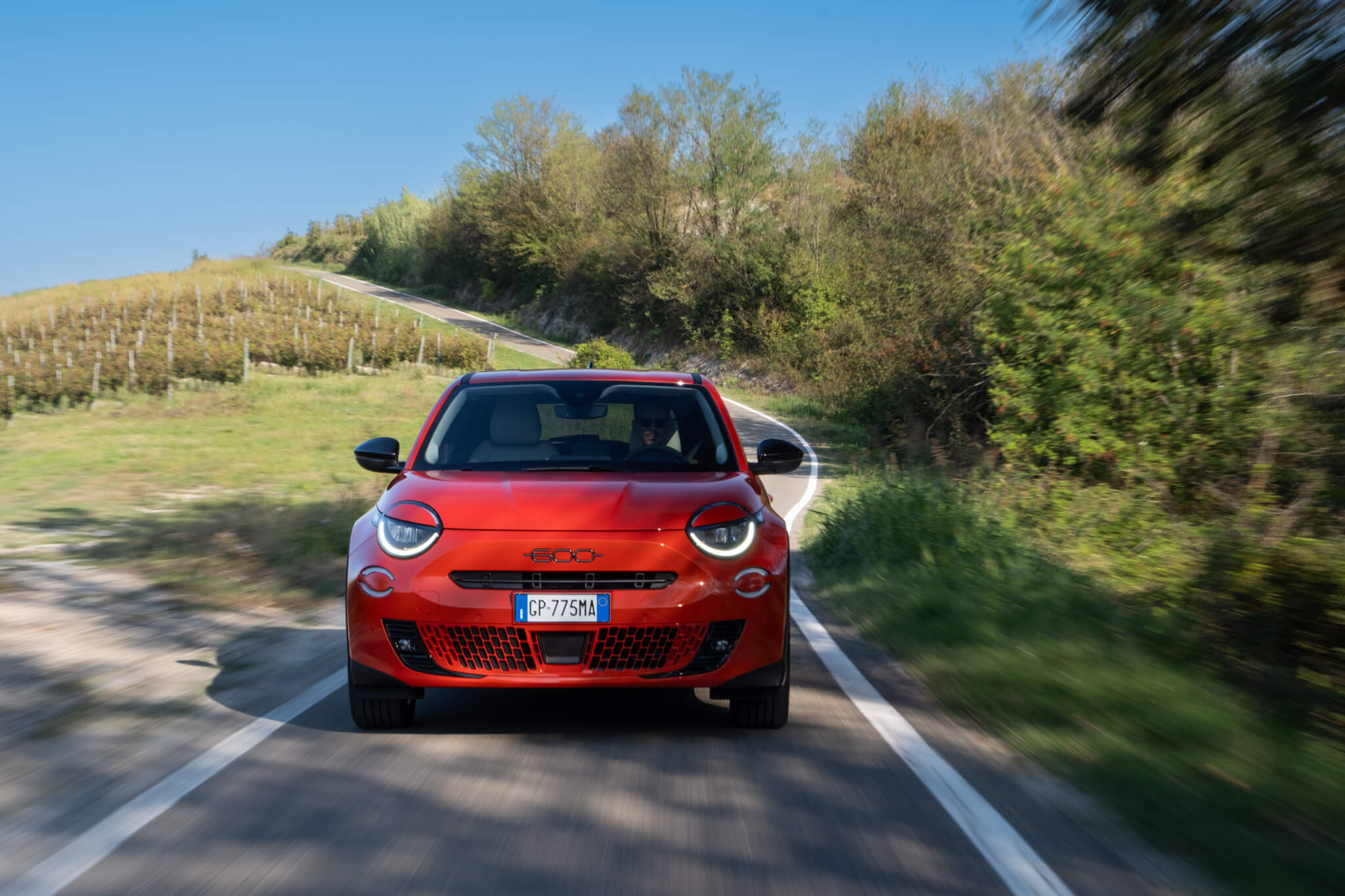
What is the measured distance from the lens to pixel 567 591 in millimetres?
4543

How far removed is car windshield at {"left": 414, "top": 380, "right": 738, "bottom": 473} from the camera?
5.48 metres

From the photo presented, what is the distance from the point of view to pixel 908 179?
1126 inches

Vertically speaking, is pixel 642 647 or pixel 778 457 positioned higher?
pixel 778 457

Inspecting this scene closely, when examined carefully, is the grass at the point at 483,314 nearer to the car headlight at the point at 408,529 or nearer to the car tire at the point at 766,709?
the car headlight at the point at 408,529

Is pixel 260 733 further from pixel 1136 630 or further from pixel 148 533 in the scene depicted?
pixel 148 533

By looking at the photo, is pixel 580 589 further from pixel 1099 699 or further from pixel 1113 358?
pixel 1113 358

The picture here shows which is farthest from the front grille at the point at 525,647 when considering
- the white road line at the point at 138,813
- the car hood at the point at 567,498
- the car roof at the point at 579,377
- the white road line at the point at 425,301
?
the white road line at the point at 425,301

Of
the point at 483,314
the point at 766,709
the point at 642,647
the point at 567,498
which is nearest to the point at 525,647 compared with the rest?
the point at 642,647

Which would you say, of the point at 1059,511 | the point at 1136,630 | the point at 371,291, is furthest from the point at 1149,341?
the point at 371,291

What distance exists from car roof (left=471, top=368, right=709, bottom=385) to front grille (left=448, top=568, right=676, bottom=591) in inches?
64.4

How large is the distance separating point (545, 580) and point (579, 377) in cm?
176

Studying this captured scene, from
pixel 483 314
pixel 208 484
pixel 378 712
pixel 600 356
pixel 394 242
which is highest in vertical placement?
pixel 394 242

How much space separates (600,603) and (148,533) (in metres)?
8.12

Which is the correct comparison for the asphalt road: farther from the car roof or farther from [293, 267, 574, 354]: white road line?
[293, 267, 574, 354]: white road line
